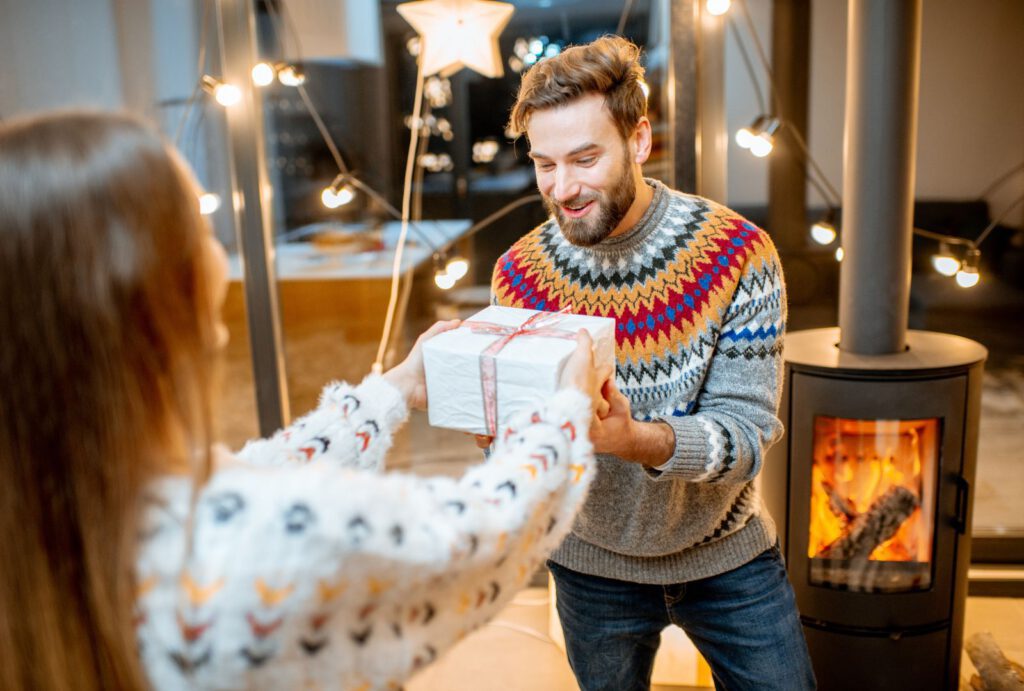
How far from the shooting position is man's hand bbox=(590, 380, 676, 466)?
1.40m

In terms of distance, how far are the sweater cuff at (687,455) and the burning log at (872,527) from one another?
0.96 m

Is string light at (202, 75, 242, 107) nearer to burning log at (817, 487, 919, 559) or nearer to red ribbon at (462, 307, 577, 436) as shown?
red ribbon at (462, 307, 577, 436)

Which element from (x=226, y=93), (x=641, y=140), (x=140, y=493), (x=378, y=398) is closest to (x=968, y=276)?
(x=641, y=140)

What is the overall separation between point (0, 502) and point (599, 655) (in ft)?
3.83

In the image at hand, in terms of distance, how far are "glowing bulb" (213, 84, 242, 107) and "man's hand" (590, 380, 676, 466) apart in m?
1.84

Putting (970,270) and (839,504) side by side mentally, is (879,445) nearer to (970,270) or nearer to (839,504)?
(839,504)

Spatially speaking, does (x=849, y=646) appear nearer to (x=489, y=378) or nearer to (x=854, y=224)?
(x=854, y=224)

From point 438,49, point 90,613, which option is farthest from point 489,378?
point 438,49

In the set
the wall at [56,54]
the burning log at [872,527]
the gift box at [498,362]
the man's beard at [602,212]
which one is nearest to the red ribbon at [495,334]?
the gift box at [498,362]

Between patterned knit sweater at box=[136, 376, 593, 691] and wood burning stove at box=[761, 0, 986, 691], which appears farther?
wood burning stove at box=[761, 0, 986, 691]

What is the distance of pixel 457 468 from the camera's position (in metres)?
3.32

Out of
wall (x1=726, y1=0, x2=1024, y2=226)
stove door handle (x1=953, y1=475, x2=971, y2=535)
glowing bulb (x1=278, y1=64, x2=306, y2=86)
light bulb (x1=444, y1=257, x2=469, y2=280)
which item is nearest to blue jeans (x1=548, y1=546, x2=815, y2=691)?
stove door handle (x1=953, y1=475, x2=971, y2=535)

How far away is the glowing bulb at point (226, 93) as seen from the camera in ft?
9.12

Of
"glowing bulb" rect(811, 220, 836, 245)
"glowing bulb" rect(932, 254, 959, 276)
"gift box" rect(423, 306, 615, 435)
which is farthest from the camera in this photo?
"glowing bulb" rect(811, 220, 836, 245)
